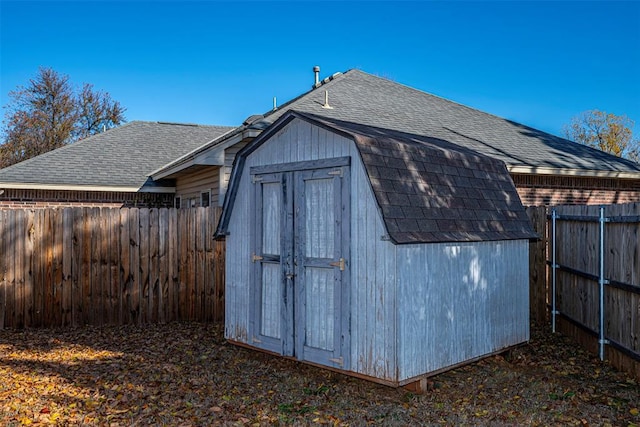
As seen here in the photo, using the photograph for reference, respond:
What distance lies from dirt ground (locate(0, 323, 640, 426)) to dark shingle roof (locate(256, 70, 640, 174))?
5534 mm

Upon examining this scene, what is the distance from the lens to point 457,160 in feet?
22.1

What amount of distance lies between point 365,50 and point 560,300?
15006 millimetres

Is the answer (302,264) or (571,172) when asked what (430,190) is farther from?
(571,172)

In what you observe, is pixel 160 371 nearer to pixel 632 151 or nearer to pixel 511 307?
pixel 511 307

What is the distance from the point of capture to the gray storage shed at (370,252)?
5371 mm

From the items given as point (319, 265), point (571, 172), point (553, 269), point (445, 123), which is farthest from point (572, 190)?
point (319, 265)

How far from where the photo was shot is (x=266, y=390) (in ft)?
18.5

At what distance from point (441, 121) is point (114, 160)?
10.1 metres

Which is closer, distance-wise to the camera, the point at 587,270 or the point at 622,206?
the point at 622,206

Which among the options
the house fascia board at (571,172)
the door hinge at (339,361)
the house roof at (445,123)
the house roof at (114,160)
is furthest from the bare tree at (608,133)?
the door hinge at (339,361)

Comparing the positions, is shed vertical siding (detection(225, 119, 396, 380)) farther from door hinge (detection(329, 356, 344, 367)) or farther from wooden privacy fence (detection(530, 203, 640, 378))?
wooden privacy fence (detection(530, 203, 640, 378))

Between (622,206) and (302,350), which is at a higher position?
(622,206)

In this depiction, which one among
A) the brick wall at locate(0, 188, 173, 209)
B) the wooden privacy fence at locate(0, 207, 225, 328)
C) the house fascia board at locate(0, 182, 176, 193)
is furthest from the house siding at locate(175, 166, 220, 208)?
the wooden privacy fence at locate(0, 207, 225, 328)

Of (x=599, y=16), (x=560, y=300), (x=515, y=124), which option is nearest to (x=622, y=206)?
(x=560, y=300)
